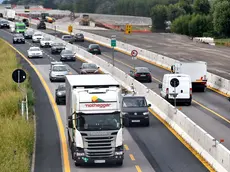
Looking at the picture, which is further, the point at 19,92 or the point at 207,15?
the point at 207,15

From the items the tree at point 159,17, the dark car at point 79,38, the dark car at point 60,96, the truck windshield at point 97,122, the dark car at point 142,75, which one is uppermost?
the truck windshield at point 97,122

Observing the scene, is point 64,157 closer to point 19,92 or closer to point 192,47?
point 19,92

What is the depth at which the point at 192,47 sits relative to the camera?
10125cm

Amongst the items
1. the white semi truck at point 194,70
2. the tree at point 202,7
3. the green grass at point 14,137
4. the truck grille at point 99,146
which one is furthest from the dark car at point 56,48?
the tree at point 202,7

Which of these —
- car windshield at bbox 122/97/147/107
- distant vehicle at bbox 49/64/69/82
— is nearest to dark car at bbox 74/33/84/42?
distant vehicle at bbox 49/64/69/82

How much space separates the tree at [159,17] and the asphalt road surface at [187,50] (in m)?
52.0

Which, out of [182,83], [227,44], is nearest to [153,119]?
[182,83]

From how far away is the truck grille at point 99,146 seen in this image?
24922 mm

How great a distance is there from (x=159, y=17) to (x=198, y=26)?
3888 centimetres

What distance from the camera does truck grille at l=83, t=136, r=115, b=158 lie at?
24922 millimetres

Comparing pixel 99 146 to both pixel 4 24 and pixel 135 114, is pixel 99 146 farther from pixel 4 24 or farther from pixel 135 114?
pixel 4 24

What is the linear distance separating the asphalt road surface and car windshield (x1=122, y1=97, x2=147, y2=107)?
29.2 metres

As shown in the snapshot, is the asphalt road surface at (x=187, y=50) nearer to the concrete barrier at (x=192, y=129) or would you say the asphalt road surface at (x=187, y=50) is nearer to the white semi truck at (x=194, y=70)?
the white semi truck at (x=194, y=70)

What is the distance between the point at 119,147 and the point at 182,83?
20559mm
